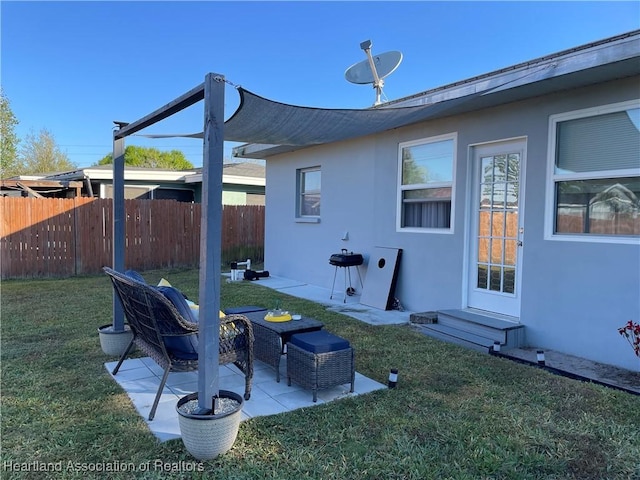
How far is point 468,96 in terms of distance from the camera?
15.1 feet

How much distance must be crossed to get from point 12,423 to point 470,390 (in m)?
3.40

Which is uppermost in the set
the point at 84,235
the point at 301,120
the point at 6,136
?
the point at 6,136

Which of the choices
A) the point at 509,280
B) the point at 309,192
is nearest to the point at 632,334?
the point at 509,280

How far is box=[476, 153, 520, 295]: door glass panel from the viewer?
Answer: 538 centimetres

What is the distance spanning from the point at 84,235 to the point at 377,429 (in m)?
9.78

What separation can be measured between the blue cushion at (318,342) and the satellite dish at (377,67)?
432 cm

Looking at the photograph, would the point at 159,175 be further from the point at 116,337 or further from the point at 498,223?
the point at 498,223

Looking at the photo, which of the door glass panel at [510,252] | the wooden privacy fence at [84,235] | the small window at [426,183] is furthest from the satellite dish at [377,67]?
the wooden privacy fence at [84,235]

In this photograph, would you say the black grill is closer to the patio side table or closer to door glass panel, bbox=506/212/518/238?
door glass panel, bbox=506/212/518/238

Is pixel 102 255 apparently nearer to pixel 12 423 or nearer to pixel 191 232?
pixel 191 232

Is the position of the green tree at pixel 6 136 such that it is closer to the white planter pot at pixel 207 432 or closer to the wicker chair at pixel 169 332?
the wicker chair at pixel 169 332

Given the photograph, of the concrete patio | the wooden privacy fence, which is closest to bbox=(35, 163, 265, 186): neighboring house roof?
the wooden privacy fence

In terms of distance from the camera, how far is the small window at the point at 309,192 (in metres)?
9.13

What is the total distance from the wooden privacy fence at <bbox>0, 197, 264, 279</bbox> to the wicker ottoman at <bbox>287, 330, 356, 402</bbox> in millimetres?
8699
